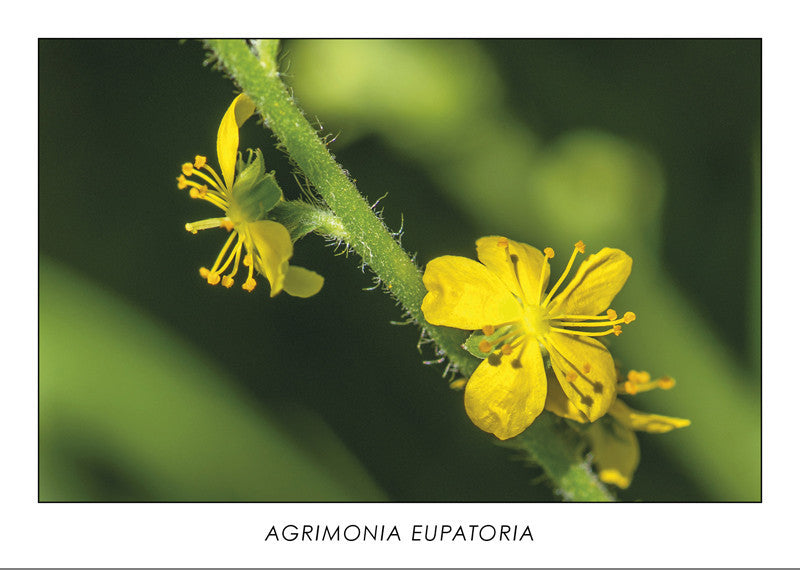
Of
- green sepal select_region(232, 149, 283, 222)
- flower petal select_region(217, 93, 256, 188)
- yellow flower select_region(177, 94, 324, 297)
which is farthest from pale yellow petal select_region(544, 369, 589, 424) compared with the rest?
flower petal select_region(217, 93, 256, 188)

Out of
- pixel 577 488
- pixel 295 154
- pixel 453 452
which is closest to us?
pixel 295 154

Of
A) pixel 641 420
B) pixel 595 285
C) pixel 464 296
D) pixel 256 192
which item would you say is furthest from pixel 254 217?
pixel 641 420

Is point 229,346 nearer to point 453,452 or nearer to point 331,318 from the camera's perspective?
point 331,318

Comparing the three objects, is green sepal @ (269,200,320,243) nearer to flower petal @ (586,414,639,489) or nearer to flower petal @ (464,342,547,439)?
flower petal @ (464,342,547,439)

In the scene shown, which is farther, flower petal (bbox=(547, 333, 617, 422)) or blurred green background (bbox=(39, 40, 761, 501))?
blurred green background (bbox=(39, 40, 761, 501))

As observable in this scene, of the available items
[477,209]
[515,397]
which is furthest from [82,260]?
[515,397]
